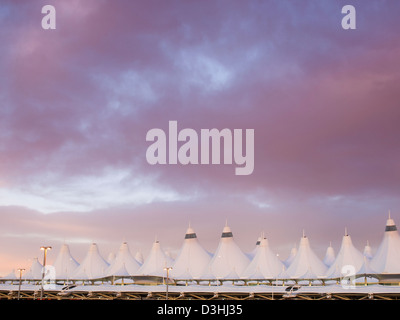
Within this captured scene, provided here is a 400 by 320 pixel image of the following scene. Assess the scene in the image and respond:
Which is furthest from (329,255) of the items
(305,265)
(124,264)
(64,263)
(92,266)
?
A: (64,263)

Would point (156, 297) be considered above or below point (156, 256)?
below

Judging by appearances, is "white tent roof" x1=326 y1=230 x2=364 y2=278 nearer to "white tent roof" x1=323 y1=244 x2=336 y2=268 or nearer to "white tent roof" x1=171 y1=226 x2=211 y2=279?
"white tent roof" x1=323 y1=244 x2=336 y2=268

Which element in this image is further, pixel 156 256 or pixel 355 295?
pixel 156 256

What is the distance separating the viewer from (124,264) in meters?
113

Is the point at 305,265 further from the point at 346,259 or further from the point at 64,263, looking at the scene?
the point at 64,263

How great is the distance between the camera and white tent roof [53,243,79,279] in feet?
415

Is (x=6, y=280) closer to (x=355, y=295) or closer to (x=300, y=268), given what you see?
(x=300, y=268)

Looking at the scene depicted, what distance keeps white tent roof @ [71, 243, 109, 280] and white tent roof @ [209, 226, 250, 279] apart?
3005cm

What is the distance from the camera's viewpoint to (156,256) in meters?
109

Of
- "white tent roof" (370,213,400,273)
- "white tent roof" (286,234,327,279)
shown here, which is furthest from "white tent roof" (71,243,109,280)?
"white tent roof" (370,213,400,273)

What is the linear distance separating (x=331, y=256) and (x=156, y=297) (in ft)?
143

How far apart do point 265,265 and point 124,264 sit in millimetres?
33246
